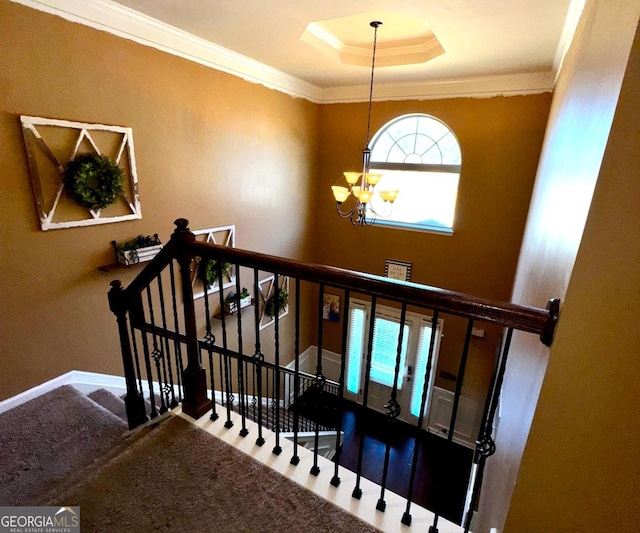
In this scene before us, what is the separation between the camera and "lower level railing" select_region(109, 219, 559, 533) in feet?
3.42

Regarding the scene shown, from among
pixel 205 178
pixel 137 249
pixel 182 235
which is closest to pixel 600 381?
pixel 182 235

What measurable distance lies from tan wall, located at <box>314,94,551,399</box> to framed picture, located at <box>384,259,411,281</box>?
7 cm

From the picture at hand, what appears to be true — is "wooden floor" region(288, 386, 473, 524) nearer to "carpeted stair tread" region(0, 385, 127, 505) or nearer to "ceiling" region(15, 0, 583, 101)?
"carpeted stair tread" region(0, 385, 127, 505)

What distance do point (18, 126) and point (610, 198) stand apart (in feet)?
9.22

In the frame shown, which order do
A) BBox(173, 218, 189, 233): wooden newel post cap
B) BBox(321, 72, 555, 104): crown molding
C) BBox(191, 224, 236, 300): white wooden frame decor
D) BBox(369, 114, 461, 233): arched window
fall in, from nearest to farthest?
1. BBox(173, 218, 189, 233): wooden newel post cap
2. BBox(191, 224, 236, 300): white wooden frame decor
3. BBox(321, 72, 555, 104): crown molding
4. BBox(369, 114, 461, 233): arched window

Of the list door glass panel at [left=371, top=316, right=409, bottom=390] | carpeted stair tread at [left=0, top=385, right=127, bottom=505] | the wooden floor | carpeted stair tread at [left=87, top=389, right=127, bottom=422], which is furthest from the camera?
door glass panel at [left=371, top=316, right=409, bottom=390]

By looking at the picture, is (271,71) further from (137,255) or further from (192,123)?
(137,255)

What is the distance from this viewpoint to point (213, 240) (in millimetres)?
3494

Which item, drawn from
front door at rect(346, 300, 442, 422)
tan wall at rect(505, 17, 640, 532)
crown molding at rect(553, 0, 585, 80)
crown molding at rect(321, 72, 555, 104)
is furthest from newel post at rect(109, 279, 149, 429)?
crown molding at rect(321, 72, 555, 104)

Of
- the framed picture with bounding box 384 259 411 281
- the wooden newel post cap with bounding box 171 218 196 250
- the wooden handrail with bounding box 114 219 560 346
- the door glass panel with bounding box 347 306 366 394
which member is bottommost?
the door glass panel with bounding box 347 306 366 394

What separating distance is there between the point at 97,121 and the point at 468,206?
12.6 feet

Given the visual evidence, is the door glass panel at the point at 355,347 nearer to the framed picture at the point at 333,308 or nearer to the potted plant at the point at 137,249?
the framed picture at the point at 333,308

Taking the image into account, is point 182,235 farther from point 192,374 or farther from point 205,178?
point 205,178

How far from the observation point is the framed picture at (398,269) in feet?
15.3
